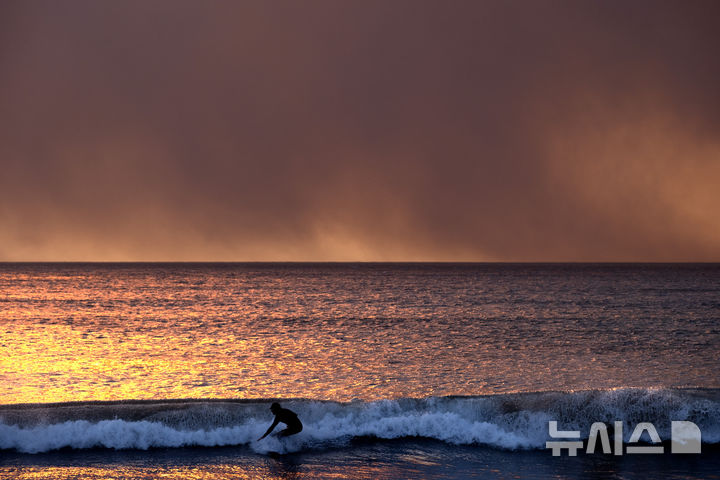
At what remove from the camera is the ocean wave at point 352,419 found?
1645 cm

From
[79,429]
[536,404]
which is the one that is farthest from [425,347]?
[79,429]

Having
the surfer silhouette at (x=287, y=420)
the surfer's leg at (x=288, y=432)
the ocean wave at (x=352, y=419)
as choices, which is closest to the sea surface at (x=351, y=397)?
the ocean wave at (x=352, y=419)

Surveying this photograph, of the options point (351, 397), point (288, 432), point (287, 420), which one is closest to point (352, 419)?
point (288, 432)

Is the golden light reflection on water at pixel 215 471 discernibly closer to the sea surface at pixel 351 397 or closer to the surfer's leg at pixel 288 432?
the sea surface at pixel 351 397

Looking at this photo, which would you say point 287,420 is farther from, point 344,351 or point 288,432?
point 344,351

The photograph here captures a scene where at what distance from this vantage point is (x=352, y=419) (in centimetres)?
1728

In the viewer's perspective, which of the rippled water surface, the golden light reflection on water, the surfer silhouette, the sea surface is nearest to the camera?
the golden light reflection on water

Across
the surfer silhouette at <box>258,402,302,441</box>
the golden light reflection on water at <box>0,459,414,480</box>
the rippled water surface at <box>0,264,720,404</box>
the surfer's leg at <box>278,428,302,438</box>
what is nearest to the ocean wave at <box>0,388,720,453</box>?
the surfer's leg at <box>278,428,302,438</box>

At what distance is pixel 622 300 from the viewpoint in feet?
242

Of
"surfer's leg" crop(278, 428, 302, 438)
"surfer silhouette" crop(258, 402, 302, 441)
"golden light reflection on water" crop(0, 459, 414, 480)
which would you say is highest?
"surfer silhouette" crop(258, 402, 302, 441)

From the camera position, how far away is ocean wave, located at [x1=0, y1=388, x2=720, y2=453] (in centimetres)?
1645

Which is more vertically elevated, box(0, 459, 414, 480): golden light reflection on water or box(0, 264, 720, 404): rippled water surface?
box(0, 264, 720, 404): rippled water surface

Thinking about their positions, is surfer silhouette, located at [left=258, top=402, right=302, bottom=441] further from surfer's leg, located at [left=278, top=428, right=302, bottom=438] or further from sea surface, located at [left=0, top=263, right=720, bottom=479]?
sea surface, located at [left=0, top=263, right=720, bottom=479]

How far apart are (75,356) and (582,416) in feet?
74.9
